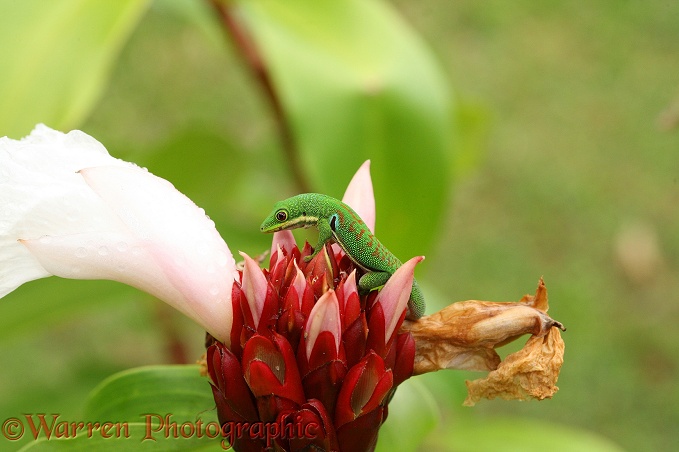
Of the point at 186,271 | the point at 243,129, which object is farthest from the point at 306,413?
the point at 243,129

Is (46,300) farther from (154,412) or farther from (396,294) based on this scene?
(396,294)

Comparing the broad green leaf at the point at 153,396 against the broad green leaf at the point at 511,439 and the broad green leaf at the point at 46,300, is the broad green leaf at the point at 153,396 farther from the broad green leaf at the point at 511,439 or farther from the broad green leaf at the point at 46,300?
the broad green leaf at the point at 511,439

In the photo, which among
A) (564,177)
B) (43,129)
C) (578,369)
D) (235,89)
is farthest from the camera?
(235,89)

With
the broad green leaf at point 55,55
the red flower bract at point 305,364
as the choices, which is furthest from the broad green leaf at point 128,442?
the broad green leaf at point 55,55

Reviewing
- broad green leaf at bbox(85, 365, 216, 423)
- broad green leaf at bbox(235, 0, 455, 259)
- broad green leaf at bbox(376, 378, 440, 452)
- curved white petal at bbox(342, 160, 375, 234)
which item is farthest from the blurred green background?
curved white petal at bbox(342, 160, 375, 234)

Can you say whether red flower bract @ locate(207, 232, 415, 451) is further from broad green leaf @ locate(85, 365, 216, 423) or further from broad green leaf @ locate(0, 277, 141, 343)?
broad green leaf @ locate(0, 277, 141, 343)

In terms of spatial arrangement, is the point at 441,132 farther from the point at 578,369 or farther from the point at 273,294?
the point at 578,369

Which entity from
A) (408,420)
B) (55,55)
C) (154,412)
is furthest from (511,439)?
(55,55)
